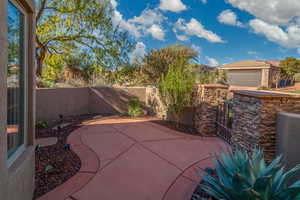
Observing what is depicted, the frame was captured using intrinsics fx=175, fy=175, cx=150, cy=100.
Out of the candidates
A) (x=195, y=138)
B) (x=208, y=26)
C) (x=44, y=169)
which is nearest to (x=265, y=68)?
(x=208, y=26)

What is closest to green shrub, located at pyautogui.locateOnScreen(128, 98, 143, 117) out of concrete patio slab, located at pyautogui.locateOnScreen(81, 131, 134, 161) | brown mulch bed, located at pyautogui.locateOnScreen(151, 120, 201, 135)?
brown mulch bed, located at pyautogui.locateOnScreen(151, 120, 201, 135)

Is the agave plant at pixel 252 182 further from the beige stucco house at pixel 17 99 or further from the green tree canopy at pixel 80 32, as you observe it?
the green tree canopy at pixel 80 32

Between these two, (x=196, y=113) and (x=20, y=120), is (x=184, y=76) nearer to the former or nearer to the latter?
(x=196, y=113)

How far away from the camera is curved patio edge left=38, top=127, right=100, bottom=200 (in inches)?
101

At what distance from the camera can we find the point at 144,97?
912 cm

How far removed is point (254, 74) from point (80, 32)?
24.5 metres

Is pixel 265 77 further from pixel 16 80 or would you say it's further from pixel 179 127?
pixel 16 80

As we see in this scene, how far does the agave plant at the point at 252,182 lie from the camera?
167cm

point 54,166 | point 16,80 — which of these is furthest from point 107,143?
point 16,80

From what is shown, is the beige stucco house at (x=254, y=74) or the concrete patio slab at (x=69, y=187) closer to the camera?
the concrete patio slab at (x=69, y=187)

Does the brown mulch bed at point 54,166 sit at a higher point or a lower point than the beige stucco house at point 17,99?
lower

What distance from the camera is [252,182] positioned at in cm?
185

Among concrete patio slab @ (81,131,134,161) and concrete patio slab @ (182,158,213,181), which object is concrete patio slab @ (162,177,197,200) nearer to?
concrete patio slab @ (182,158,213,181)

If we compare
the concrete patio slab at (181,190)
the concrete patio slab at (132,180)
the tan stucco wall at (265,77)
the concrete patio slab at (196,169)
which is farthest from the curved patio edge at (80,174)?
the tan stucco wall at (265,77)
